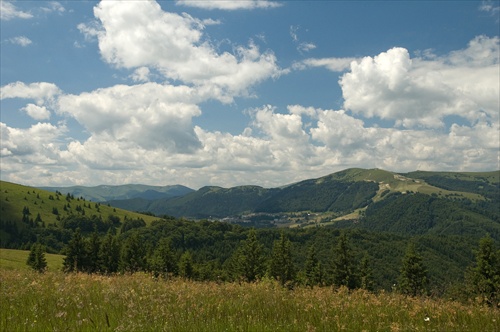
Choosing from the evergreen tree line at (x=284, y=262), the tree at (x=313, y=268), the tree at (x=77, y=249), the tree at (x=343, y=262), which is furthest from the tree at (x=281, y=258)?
the tree at (x=77, y=249)

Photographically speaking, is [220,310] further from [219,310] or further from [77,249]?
[77,249]

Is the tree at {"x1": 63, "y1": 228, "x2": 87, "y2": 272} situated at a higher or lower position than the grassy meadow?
lower

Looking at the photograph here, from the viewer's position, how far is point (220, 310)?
780 cm

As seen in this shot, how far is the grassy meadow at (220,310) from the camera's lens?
6.62 m

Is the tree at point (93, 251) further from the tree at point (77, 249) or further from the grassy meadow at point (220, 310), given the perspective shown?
the grassy meadow at point (220, 310)

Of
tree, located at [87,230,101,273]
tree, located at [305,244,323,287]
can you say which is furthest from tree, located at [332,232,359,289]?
tree, located at [87,230,101,273]

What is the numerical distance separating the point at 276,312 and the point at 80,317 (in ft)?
13.1

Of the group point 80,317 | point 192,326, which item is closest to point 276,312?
point 192,326

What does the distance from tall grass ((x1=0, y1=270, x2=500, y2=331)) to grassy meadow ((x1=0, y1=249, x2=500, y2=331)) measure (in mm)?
14

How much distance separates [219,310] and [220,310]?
35 mm

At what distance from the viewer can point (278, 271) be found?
75250 millimetres

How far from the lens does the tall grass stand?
6.62 m

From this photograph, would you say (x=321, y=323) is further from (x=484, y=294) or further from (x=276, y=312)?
(x=484, y=294)

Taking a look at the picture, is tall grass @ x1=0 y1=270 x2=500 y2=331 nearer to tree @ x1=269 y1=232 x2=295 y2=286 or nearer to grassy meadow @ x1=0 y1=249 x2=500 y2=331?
grassy meadow @ x1=0 y1=249 x2=500 y2=331
